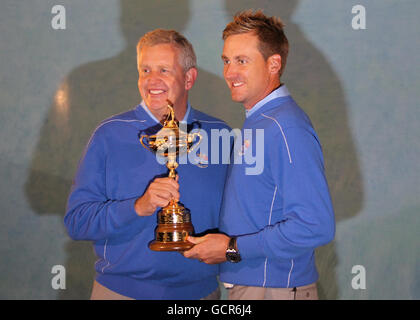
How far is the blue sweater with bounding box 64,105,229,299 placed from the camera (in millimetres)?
2139

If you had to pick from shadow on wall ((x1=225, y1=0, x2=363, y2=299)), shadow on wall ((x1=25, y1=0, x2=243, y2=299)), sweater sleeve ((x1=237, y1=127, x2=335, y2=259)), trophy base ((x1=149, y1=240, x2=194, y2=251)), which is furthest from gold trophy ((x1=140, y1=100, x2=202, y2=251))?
shadow on wall ((x1=225, y1=0, x2=363, y2=299))

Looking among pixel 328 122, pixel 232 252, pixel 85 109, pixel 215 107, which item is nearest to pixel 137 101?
pixel 85 109

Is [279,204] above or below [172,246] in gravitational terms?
above

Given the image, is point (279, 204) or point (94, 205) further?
point (94, 205)

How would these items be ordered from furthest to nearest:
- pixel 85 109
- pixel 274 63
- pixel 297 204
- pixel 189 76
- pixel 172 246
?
pixel 85 109 → pixel 189 76 → pixel 274 63 → pixel 172 246 → pixel 297 204

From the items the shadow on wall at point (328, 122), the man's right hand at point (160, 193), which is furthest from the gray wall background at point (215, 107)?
the man's right hand at point (160, 193)

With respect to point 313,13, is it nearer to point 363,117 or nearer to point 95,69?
point 363,117

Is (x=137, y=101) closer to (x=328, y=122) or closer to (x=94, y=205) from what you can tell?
(x=328, y=122)

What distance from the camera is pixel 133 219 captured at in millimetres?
2074

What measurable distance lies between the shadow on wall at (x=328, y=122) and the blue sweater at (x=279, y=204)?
1624 mm

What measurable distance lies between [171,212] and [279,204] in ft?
1.32

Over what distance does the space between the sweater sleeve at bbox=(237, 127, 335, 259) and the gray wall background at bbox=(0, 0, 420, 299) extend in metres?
1.82

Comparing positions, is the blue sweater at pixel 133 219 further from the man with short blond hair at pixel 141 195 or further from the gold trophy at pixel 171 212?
the gold trophy at pixel 171 212
